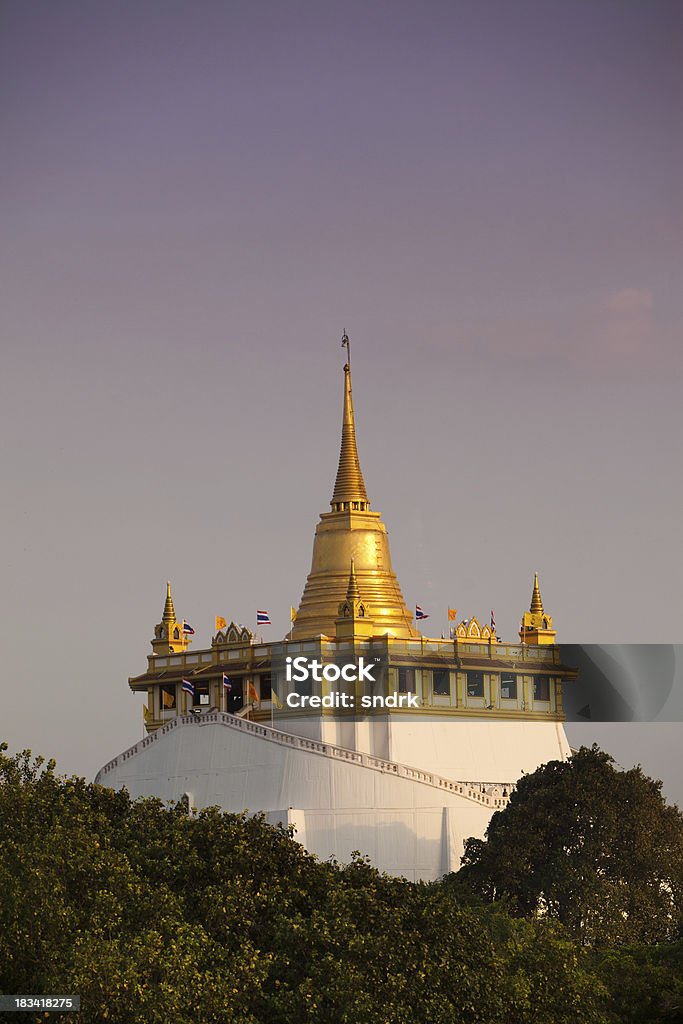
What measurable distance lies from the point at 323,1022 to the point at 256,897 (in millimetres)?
5100

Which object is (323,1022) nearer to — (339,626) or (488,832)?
(488,832)

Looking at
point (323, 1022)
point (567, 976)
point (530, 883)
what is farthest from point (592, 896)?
point (323, 1022)

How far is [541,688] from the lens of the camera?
101875 millimetres

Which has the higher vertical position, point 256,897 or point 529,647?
point 529,647

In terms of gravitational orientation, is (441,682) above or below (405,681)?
above

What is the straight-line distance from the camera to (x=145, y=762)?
9819cm

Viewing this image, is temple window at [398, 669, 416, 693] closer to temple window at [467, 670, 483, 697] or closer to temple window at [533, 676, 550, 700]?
temple window at [467, 670, 483, 697]

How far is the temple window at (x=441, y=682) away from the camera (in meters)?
98.3

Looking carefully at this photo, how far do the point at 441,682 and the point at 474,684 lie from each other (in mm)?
1530

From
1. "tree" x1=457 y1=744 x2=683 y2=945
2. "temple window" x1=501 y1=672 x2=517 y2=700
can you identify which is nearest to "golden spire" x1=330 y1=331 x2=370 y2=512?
"temple window" x1=501 y1=672 x2=517 y2=700

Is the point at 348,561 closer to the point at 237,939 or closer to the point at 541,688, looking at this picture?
the point at 541,688

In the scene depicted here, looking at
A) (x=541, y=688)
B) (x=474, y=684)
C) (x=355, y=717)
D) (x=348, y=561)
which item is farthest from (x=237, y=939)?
(x=348, y=561)

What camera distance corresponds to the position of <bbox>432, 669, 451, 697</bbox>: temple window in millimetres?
98312

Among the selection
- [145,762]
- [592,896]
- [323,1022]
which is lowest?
[323,1022]
